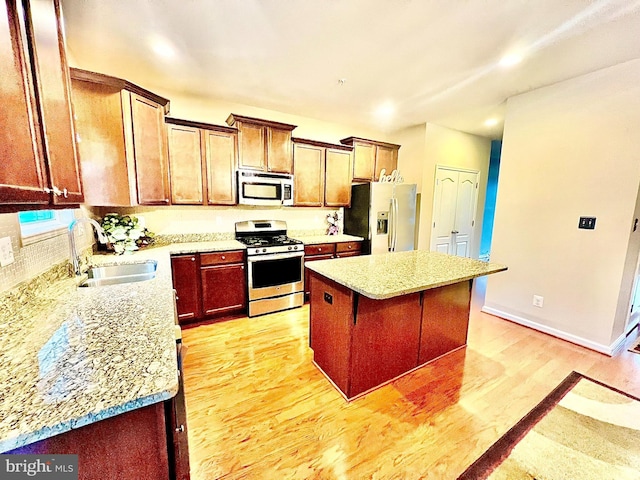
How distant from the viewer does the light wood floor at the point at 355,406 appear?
1453 mm

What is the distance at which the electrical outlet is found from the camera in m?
2.93

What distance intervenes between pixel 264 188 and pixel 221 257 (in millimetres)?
1030

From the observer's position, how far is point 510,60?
229 centimetres

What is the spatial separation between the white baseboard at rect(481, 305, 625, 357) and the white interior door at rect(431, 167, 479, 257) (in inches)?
58.3

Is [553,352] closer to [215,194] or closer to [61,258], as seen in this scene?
[215,194]

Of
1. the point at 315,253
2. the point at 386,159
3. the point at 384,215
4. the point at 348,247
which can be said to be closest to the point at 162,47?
the point at 315,253

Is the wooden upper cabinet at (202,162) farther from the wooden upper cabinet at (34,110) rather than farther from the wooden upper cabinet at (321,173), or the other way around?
the wooden upper cabinet at (34,110)

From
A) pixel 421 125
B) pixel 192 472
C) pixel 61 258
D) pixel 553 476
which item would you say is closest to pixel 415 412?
pixel 553 476

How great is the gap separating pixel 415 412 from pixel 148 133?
10.9ft

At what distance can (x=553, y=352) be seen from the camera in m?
2.54

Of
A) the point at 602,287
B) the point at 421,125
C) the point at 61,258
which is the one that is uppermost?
the point at 421,125

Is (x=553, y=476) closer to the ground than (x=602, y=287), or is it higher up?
closer to the ground

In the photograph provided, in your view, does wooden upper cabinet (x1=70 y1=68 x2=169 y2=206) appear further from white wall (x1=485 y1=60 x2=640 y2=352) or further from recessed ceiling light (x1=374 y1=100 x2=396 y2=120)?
white wall (x1=485 y1=60 x2=640 y2=352)

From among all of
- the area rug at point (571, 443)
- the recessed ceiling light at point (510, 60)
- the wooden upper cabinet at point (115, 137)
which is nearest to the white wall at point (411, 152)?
the recessed ceiling light at point (510, 60)
